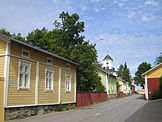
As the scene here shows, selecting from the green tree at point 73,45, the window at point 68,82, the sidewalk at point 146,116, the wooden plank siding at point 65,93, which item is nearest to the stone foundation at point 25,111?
the wooden plank siding at point 65,93

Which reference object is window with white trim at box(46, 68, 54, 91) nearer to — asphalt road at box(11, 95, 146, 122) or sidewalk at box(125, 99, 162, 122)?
asphalt road at box(11, 95, 146, 122)

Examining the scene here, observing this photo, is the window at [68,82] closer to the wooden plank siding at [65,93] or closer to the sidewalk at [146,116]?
the wooden plank siding at [65,93]

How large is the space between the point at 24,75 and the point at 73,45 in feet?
52.5

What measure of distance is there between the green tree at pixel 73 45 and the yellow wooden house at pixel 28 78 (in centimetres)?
650

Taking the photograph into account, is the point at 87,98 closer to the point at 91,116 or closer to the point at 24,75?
the point at 91,116

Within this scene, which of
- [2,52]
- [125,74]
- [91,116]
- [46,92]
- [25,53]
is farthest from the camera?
[125,74]

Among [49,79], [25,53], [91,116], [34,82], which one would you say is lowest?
[91,116]

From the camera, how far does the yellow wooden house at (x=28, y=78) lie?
590 inches

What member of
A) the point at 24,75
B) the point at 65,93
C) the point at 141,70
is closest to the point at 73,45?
the point at 65,93

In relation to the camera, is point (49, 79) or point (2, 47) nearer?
point (2, 47)

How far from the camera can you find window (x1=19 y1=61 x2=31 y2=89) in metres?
16.6

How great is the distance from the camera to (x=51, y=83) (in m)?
20.9

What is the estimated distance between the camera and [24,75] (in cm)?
1691

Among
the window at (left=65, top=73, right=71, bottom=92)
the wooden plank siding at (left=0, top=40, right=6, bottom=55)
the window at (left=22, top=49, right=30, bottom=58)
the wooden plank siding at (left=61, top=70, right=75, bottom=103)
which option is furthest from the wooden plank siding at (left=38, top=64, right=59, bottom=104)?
the wooden plank siding at (left=0, top=40, right=6, bottom=55)
